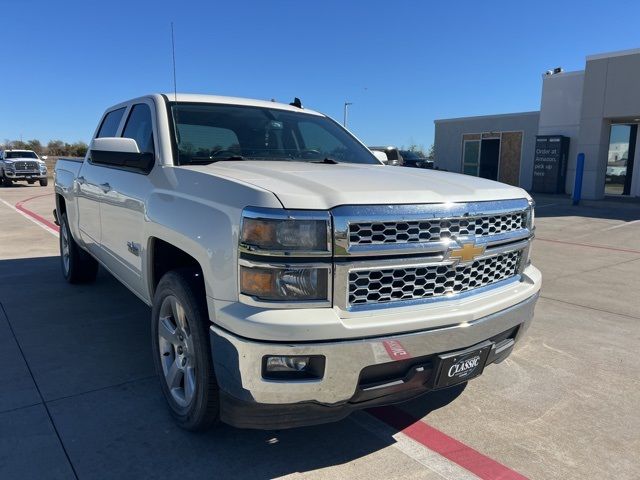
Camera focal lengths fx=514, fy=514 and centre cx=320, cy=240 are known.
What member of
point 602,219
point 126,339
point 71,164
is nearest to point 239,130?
point 126,339

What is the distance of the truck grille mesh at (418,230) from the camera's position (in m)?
2.25

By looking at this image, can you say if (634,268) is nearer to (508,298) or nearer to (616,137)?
(508,298)

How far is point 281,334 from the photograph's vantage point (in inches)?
84.3

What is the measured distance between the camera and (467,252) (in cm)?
252

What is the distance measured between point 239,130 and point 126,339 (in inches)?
78.8

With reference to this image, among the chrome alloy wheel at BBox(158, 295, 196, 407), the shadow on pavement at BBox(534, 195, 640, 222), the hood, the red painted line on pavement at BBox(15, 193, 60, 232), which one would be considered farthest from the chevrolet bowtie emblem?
the shadow on pavement at BBox(534, 195, 640, 222)

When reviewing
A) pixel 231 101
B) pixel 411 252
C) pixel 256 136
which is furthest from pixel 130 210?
pixel 411 252

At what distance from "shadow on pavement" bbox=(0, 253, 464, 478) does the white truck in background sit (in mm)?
24236

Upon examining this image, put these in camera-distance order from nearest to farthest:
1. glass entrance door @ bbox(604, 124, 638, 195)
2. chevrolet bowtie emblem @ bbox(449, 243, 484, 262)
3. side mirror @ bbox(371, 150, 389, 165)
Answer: chevrolet bowtie emblem @ bbox(449, 243, 484, 262)
side mirror @ bbox(371, 150, 389, 165)
glass entrance door @ bbox(604, 124, 638, 195)

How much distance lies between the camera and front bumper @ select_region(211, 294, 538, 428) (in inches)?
87.0

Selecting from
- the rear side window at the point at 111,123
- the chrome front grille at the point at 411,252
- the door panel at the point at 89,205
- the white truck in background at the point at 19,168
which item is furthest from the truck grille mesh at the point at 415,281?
the white truck in background at the point at 19,168

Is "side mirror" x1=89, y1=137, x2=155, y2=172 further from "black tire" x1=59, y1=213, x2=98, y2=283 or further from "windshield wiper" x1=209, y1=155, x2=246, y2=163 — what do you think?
"black tire" x1=59, y1=213, x2=98, y2=283

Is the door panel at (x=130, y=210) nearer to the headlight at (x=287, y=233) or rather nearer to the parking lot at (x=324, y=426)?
the parking lot at (x=324, y=426)

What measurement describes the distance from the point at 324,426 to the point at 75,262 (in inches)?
157
